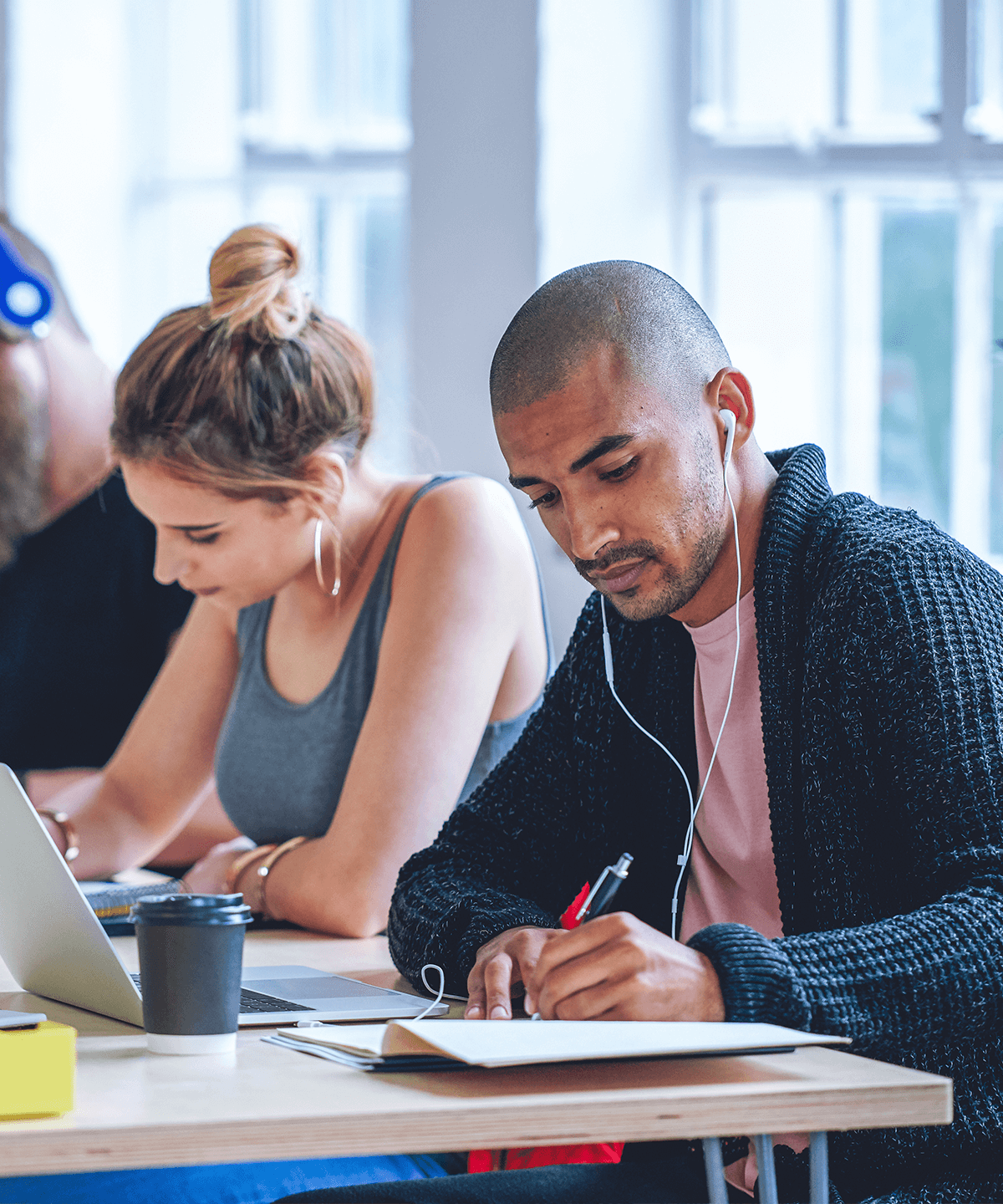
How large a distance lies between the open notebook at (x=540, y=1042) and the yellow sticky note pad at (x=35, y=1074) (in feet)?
0.56

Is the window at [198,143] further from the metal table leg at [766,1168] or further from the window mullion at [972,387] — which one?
the metal table leg at [766,1168]

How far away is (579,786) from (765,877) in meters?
0.21

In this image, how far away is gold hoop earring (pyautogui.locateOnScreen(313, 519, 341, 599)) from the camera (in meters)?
1.82

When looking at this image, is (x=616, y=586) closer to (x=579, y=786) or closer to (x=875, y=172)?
(x=579, y=786)

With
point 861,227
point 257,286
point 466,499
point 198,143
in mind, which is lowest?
point 466,499

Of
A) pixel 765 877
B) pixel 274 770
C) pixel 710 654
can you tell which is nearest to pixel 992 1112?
pixel 765 877

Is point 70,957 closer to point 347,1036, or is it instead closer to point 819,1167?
point 347,1036

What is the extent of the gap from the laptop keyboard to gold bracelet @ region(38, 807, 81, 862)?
2.48ft

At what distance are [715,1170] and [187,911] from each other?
353mm

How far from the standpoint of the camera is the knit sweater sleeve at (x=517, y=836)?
130cm

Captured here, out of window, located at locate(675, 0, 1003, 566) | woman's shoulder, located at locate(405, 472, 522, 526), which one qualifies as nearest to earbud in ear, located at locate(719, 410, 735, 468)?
woman's shoulder, located at locate(405, 472, 522, 526)

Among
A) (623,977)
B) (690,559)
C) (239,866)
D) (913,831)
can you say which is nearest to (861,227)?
(690,559)

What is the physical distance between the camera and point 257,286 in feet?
→ 5.76

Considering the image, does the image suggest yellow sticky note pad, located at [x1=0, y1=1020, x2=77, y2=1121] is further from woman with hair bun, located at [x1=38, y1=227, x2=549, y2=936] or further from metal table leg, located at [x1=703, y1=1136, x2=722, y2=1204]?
woman with hair bun, located at [x1=38, y1=227, x2=549, y2=936]
